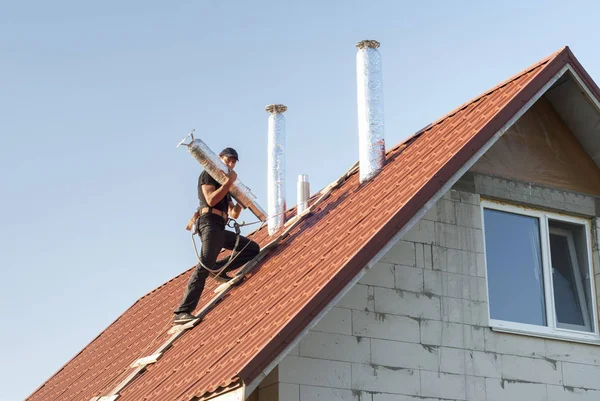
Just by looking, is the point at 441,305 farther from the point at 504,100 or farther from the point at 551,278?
the point at 504,100

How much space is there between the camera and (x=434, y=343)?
9375 mm

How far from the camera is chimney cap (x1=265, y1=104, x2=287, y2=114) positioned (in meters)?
14.1

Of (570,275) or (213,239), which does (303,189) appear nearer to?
(213,239)

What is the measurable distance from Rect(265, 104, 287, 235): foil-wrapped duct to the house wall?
4.33 m

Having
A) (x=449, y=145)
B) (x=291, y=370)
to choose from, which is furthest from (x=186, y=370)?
(x=449, y=145)

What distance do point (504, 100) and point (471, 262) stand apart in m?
1.60

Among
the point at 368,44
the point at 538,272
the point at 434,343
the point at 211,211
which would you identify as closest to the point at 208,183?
the point at 211,211

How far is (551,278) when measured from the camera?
10281mm

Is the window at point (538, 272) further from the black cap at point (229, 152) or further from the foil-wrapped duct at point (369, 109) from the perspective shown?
the black cap at point (229, 152)

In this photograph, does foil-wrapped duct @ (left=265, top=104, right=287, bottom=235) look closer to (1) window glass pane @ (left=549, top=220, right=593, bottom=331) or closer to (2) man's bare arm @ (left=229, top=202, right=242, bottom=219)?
(2) man's bare arm @ (left=229, top=202, right=242, bottom=219)

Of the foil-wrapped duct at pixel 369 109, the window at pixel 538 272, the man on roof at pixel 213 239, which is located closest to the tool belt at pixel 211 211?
the man on roof at pixel 213 239

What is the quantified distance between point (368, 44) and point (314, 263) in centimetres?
353

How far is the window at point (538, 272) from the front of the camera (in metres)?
10.1

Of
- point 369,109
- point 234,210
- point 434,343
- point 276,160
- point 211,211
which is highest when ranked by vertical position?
point 276,160
